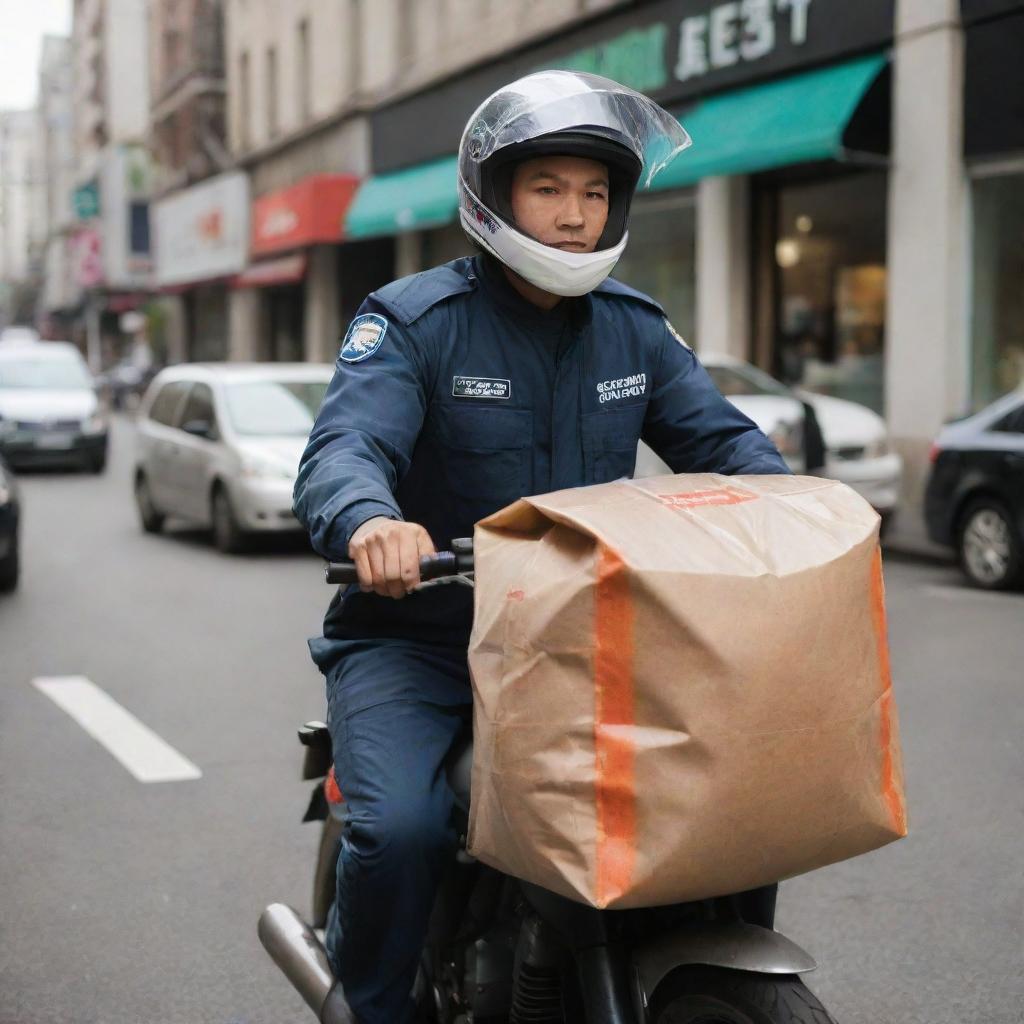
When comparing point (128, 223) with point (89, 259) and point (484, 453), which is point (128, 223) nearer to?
point (89, 259)

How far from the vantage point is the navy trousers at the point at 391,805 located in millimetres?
2553

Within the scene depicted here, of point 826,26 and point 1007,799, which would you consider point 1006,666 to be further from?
point 826,26

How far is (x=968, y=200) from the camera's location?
15711 mm

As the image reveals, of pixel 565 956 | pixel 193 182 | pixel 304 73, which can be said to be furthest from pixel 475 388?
pixel 193 182

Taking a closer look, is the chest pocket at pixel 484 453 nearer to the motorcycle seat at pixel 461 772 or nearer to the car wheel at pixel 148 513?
the motorcycle seat at pixel 461 772

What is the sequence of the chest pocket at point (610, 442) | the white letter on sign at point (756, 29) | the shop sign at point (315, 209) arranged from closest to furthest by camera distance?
the chest pocket at point (610, 442) < the white letter on sign at point (756, 29) < the shop sign at point (315, 209)

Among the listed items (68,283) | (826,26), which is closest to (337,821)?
(826,26)

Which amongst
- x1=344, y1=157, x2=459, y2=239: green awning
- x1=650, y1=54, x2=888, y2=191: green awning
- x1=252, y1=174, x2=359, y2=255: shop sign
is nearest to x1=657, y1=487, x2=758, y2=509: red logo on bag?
x1=650, y1=54, x2=888, y2=191: green awning

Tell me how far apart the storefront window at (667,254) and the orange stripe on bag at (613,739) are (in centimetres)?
1819

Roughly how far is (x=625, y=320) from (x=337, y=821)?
3.61 feet

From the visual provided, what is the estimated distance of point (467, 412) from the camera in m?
2.78

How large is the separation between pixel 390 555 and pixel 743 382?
1122 centimetres

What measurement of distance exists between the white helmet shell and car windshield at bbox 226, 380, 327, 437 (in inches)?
411

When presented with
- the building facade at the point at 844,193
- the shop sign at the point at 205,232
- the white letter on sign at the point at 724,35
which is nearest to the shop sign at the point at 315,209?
the shop sign at the point at 205,232
